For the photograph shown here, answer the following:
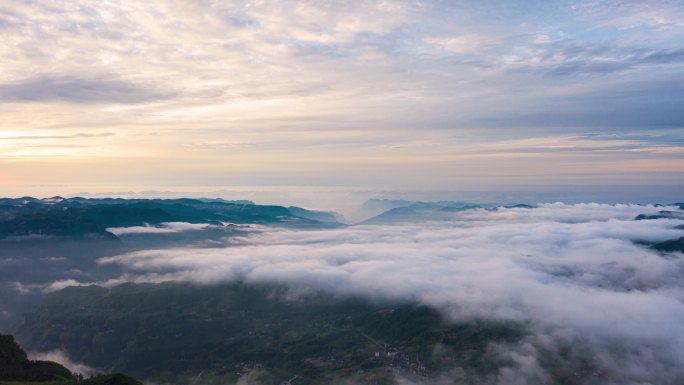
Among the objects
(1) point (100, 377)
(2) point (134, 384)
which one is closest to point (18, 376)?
(1) point (100, 377)

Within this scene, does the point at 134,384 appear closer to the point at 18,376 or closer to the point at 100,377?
the point at 100,377

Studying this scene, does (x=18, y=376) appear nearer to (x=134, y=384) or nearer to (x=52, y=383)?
(x=52, y=383)

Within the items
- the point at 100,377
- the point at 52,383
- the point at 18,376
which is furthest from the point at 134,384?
the point at 18,376

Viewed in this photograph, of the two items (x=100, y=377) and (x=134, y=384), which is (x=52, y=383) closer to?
(x=100, y=377)

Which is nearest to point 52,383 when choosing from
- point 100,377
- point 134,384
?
point 100,377

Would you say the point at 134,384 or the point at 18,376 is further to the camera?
the point at 18,376

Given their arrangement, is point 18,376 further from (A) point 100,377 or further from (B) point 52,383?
(A) point 100,377
